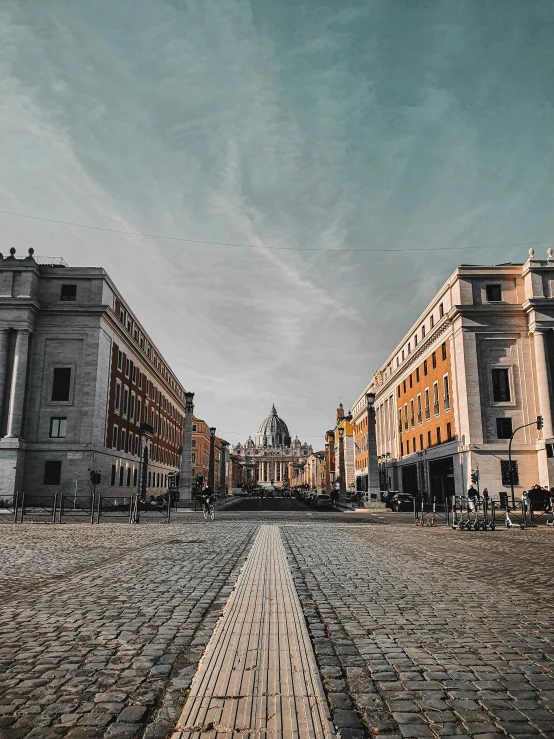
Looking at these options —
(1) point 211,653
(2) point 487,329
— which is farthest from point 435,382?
(1) point 211,653

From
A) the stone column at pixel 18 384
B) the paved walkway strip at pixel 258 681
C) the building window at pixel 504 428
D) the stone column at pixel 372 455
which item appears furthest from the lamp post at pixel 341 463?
the paved walkway strip at pixel 258 681

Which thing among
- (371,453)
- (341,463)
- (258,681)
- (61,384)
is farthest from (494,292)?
(341,463)

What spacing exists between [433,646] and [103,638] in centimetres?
306

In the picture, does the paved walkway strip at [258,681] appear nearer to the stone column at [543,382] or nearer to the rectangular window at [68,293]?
the stone column at [543,382]

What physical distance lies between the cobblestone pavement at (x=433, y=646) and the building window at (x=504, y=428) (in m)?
31.3

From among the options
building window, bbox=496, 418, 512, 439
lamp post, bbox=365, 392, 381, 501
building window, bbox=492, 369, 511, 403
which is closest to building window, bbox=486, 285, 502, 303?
building window, bbox=492, 369, 511, 403

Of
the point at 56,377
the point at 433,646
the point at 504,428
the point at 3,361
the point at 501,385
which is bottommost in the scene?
the point at 433,646

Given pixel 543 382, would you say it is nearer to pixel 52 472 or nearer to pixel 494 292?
pixel 494 292

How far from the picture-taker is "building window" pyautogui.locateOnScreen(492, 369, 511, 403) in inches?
1617

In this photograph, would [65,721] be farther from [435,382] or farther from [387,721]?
[435,382]

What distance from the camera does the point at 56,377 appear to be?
42.8 m

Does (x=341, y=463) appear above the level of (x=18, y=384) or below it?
below

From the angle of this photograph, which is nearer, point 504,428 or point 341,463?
point 504,428

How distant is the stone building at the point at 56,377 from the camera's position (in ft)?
133
